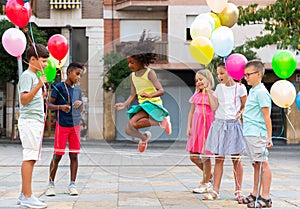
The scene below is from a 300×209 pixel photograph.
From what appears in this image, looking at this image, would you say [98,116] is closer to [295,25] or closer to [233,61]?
[233,61]

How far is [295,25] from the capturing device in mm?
14758

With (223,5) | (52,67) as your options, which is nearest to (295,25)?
(223,5)

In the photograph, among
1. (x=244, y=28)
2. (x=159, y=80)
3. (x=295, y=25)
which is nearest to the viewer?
(x=159, y=80)

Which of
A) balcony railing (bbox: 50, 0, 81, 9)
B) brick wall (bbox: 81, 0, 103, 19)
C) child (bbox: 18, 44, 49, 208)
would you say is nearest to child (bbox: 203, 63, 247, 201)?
child (bbox: 18, 44, 49, 208)

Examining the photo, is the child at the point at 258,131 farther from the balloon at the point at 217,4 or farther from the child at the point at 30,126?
the child at the point at 30,126

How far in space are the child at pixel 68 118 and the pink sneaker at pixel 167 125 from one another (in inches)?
52.4

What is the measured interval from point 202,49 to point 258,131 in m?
1.10

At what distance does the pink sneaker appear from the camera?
18.2ft

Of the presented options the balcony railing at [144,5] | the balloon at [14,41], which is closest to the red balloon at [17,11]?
the balloon at [14,41]

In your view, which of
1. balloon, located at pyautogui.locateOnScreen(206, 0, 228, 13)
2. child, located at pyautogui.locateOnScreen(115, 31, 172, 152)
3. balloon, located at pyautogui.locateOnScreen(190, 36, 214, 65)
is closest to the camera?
child, located at pyautogui.locateOnScreen(115, 31, 172, 152)

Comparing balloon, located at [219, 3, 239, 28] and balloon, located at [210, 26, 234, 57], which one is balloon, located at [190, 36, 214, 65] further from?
balloon, located at [219, 3, 239, 28]

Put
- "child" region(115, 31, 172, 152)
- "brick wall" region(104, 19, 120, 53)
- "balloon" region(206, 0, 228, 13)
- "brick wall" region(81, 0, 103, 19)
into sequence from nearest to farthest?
"child" region(115, 31, 172, 152)
"balloon" region(206, 0, 228, 13)
"brick wall" region(104, 19, 120, 53)
"brick wall" region(81, 0, 103, 19)

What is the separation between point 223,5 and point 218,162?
1911 millimetres

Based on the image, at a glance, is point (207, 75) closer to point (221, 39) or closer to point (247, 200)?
point (221, 39)
